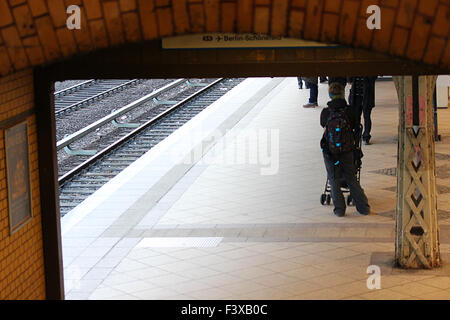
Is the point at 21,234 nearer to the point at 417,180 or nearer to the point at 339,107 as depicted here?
the point at 417,180

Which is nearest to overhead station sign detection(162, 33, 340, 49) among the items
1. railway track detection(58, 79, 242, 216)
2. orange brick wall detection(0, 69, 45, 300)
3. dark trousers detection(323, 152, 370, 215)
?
orange brick wall detection(0, 69, 45, 300)

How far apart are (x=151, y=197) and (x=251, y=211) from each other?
1763mm

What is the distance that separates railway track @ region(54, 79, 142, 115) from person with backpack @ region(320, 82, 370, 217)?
11.8 m

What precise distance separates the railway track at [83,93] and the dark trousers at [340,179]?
11795mm

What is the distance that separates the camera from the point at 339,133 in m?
11.1

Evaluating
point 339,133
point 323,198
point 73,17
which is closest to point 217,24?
point 73,17

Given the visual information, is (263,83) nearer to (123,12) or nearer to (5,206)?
(5,206)

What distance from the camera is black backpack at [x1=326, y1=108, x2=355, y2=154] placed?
1105 centimetres

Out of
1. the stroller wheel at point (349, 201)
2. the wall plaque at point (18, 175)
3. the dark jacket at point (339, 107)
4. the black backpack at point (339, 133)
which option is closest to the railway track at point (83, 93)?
the stroller wheel at point (349, 201)

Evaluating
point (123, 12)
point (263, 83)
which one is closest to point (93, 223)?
point (123, 12)

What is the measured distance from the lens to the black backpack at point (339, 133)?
11047 mm

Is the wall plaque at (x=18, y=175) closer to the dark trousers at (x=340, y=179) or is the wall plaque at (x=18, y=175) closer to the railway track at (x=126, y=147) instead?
the dark trousers at (x=340, y=179)

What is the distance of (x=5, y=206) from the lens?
6660 millimetres
